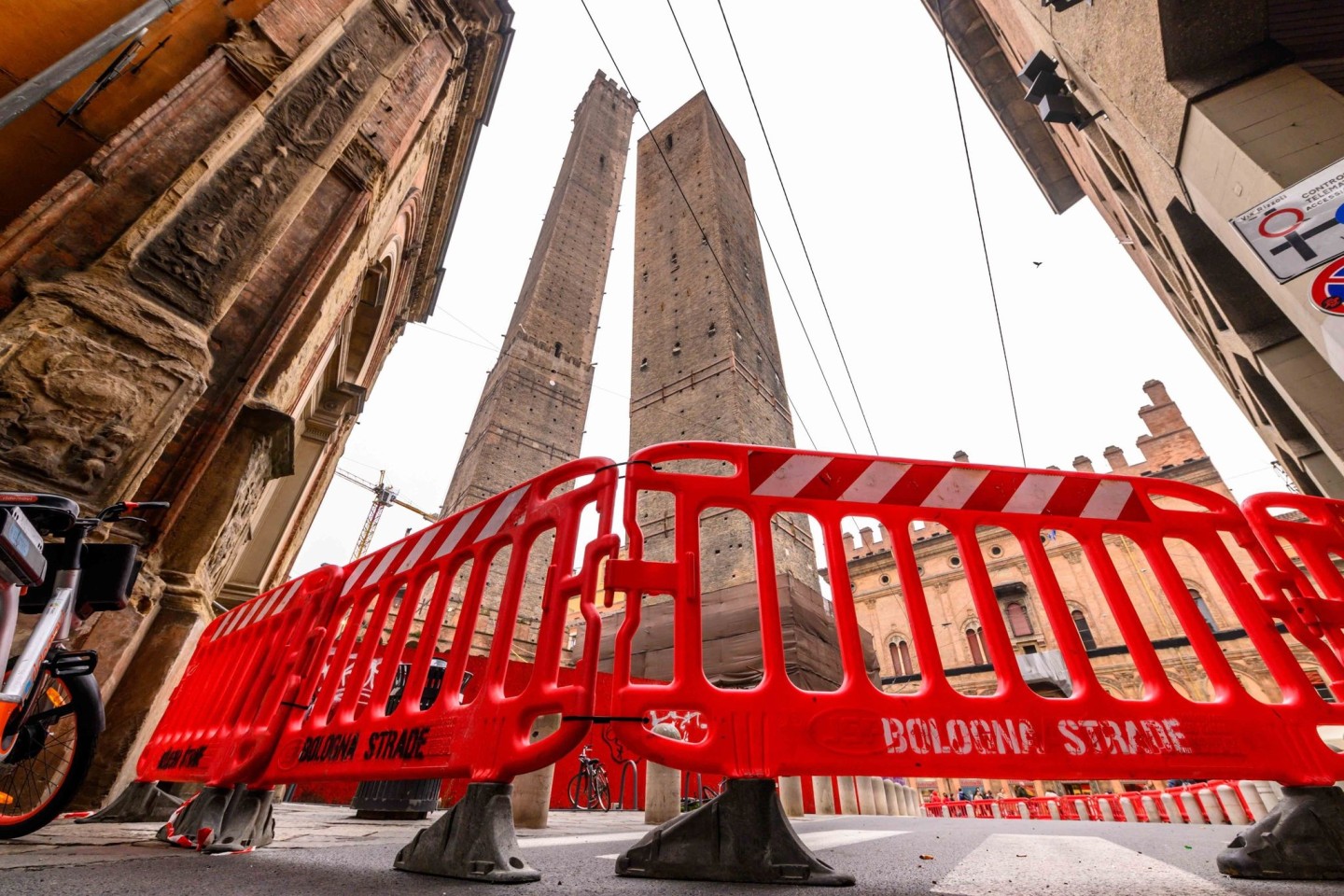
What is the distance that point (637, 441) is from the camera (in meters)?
13.2

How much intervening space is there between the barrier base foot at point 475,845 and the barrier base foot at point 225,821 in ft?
2.57

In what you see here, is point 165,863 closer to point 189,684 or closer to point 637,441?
point 189,684

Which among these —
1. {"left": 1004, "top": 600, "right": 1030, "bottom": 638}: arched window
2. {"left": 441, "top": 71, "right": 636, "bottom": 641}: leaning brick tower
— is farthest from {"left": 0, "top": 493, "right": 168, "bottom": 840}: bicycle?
{"left": 1004, "top": 600, "right": 1030, "bottom": 638}: arched window

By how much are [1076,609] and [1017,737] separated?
2363cm

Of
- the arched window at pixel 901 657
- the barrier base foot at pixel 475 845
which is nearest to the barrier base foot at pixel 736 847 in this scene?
the barrier base foot at pixel 475 845

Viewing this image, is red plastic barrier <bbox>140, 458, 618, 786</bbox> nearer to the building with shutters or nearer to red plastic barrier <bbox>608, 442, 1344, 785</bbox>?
red plastic barrier <bbox>608, 442, 1344, 785</bbox>

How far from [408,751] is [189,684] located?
2.73 metres

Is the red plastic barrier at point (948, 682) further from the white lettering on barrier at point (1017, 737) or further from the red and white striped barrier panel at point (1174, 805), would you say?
the red and white striped barrier panel at point (1174, 805)

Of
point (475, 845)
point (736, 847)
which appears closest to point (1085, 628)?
point (736, 847)

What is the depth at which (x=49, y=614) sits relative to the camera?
5.69ft

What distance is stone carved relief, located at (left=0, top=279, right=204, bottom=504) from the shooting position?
2.36 m

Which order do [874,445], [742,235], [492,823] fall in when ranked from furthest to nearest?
[742,235], [874,445], [492,823]

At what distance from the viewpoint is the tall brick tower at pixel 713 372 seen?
25.9 ft

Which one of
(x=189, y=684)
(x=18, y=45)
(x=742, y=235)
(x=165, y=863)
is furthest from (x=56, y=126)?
(x=742, y=235)
